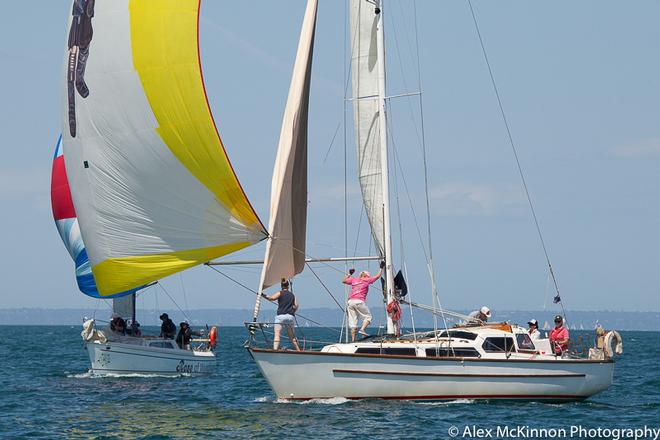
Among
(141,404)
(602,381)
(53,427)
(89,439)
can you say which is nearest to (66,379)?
(141,404)

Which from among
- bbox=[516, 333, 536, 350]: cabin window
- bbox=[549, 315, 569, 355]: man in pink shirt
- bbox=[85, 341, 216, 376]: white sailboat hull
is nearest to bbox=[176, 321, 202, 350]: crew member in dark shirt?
bbox=[85, 341, 216, 376]: white sailboat hull

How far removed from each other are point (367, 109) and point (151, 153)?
227 inches

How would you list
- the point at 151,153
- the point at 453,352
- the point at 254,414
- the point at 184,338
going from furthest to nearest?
the point at 184,338 → the point at 453,352 → the point at 254,414 → the point at 151,153

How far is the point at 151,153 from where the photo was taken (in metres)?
24.9

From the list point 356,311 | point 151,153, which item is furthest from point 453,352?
point 151,153

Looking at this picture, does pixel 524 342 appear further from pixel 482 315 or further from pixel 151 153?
pixel 151 153

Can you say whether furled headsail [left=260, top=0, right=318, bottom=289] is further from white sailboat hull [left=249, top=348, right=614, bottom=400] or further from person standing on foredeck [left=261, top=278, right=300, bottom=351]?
white sailboat hull [left=249, top=348, right=614, bottom=400]

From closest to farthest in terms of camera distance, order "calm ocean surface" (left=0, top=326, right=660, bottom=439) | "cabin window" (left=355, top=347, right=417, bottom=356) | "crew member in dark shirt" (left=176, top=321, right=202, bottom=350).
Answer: "calm ocean surface" (left=0, top=326, right=660, bottom=439), "cabin window" (left=355, top=347, right=417, bottom=356), "crew member in dark shirt" (left=176, top=321, right=202, bottom=350)

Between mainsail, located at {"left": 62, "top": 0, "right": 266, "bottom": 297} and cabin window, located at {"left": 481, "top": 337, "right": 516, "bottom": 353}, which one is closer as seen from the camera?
mainsail, located at {"left": 62, "top": 0, "right": 266, "bottom": 297}

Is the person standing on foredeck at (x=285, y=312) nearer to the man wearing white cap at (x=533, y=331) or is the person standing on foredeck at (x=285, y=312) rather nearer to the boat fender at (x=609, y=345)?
the man wearing white cap at (x=533, y=331)

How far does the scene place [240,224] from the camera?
80.8 ft

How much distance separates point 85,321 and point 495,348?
18.1 metres

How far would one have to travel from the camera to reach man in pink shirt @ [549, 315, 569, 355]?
27406 millimetres

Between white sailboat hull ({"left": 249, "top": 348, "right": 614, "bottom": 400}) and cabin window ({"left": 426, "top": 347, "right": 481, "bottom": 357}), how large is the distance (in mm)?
298
